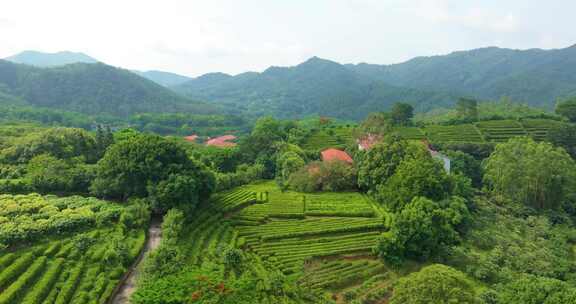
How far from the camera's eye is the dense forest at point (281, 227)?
22469mm

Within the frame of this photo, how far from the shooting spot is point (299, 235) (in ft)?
111

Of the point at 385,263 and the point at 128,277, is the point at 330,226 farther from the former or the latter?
the point at 128,277

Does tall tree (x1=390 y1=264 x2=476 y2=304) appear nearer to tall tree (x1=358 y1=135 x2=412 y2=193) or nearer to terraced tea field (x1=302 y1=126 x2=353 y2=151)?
tall tree (x1=358 y1=135 x2=412 y2=193)

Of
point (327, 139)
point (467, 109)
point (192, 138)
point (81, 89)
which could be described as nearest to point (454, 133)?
point (467, 109)

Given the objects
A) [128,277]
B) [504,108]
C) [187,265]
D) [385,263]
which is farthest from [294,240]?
[504,108]

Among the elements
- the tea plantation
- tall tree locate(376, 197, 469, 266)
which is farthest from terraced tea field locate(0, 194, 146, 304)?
the tea plantation

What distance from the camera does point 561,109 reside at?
81.7 meters

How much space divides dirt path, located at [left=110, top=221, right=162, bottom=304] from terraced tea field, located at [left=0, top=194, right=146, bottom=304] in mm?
640

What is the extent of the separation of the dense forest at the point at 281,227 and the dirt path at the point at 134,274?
26 cm

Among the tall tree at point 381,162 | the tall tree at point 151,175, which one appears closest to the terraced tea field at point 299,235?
the tall tree at point 381,162

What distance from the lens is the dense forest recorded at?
22.5 m

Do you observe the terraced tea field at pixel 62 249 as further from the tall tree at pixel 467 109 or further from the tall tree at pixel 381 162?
the tall tree at pixel 467 109

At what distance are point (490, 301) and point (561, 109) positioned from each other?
78.7 meters

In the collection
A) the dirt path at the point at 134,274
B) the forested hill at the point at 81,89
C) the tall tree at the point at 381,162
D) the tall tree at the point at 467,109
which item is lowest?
the dirt path at the point at 134,274
